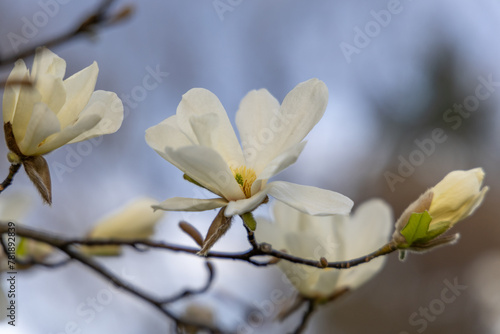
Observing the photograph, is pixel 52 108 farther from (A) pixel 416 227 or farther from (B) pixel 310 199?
(A) pixel 416 227

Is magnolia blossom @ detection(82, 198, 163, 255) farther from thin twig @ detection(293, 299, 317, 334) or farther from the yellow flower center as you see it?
the yellow flower center

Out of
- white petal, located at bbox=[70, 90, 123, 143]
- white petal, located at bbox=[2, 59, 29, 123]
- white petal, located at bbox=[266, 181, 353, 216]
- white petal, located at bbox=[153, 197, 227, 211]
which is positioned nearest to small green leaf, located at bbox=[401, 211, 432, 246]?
white petal, located at bbox=[266, 181, 353, 216]

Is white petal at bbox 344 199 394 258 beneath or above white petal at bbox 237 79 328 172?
beneath

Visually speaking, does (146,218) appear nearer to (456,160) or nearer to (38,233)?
(38,233)

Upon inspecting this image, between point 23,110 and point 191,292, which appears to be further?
point 191,292

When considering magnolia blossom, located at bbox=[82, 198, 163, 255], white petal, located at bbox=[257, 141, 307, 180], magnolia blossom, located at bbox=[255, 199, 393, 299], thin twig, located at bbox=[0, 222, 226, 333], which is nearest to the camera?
white petal, located at bbox=[257, 141, 307, 180]

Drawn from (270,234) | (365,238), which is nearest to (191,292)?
(270,234)

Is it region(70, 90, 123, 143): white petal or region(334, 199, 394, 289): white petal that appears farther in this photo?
region(334, 199, 394, 289): white petal
